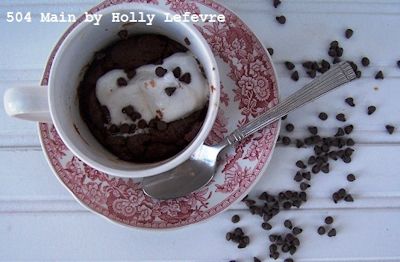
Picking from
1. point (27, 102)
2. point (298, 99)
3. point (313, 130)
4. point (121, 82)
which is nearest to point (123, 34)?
point (121, 82)

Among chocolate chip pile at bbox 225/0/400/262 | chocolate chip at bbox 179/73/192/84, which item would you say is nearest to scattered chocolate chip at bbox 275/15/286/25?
chocolate chip pile at bbox 225/0/400/262

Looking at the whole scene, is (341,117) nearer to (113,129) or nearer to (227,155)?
(227,155)

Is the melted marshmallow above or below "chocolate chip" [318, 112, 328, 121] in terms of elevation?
below

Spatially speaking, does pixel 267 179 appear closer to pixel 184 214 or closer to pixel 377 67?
pixel 184 214

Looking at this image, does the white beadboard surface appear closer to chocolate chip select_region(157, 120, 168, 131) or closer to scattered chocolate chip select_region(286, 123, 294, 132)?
scattered chocolate chip select_region(286, 123, 294, 132)

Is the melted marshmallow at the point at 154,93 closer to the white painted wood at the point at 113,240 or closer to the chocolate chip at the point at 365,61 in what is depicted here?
the white painted wood at the point at 113,240

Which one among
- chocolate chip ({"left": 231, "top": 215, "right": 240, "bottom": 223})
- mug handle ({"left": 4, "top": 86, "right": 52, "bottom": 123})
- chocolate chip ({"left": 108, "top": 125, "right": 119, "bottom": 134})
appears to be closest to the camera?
mug handle ({"left": 4, "top": 86, "right": 52, "bottom": 123})

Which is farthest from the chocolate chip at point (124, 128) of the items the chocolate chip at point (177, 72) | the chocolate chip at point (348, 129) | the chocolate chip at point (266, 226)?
the chocolate chip at point (348, 129)

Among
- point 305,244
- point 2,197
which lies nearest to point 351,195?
point 305,244
